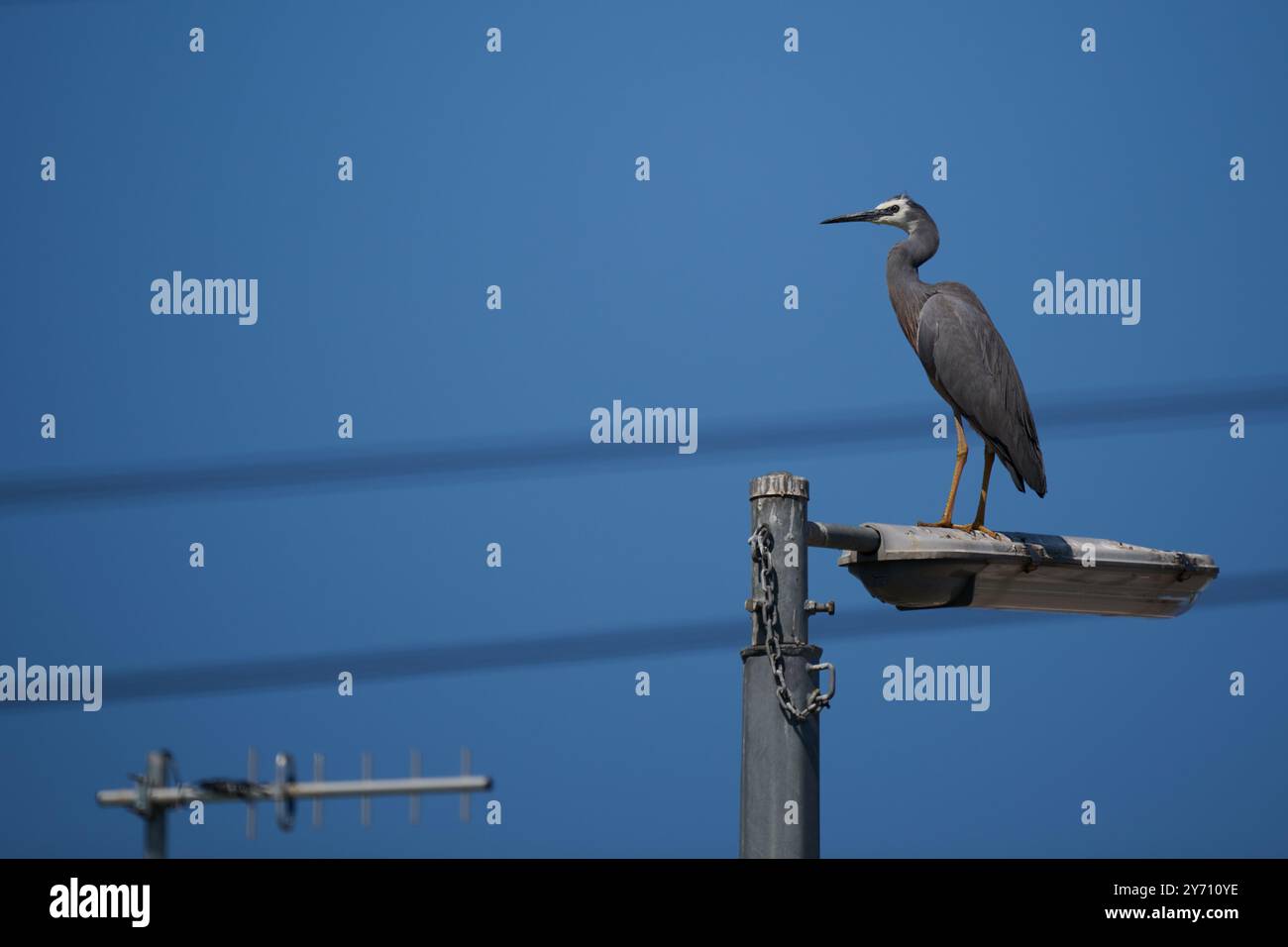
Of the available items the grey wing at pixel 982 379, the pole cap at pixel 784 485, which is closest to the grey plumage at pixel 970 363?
the grey wing at pixel 982 379

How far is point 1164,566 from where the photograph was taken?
9383 mm

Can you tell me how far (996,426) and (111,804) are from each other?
7.70 meters

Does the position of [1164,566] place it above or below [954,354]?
below

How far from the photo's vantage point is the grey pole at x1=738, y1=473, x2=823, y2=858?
7.84m

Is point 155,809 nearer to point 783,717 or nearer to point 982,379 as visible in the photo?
point 783,717

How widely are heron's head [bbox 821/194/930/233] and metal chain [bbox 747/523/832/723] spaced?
7639 millimetres

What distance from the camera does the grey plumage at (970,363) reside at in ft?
45.4

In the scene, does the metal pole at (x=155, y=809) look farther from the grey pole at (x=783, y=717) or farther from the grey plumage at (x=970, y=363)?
the grey plumage at (x=970, y=363)

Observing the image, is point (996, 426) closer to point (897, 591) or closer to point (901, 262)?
point (901, 262)

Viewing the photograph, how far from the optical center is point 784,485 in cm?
806

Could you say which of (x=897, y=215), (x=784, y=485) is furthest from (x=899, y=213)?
(x=784, y=485)

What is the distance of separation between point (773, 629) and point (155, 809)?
153 inches
